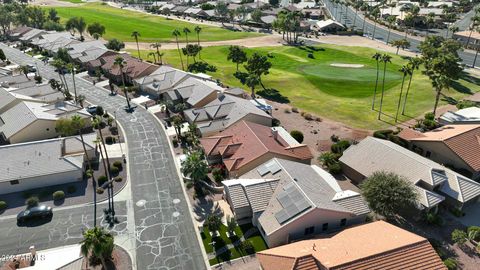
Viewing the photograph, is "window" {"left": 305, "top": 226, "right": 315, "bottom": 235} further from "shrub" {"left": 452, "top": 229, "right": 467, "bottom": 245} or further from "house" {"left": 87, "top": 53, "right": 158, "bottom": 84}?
"house" {"left": 87, "top": 53, "right": 158, "bottom": 84}

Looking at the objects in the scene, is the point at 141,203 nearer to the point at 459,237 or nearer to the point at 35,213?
the point at 35,213

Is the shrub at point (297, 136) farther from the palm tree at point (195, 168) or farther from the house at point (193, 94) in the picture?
the house at point (193, 94)

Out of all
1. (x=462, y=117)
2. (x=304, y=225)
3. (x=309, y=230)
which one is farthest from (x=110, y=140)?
(x=462, y=117)

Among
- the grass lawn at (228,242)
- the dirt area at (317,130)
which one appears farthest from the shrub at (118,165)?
the dirt area at (317,130)

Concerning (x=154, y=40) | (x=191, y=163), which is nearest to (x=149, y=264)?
(x=191, y=163)

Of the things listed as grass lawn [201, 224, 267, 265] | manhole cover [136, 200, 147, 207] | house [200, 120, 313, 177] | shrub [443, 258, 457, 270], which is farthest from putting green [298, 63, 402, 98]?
manhole cover [136, 200, 147, 207]

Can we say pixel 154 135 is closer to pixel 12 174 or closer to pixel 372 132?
pixel 12 174
